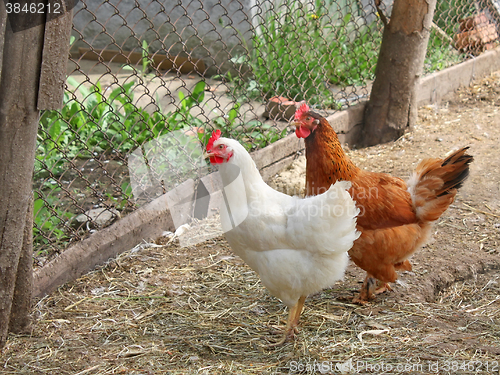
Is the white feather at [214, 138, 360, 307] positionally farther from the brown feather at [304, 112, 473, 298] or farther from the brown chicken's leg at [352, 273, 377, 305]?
the brown chicken's leg at [352, 273, 377, 305]

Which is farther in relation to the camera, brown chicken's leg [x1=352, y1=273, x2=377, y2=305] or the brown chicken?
brown chicken's leg [x1=352, y1=273, x2=377, y2=305]

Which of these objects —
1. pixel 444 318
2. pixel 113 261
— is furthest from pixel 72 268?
Result: pixel 444 318

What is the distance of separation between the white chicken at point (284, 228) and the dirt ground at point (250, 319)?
0.31 meters

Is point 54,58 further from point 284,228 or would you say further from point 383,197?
point 383,197

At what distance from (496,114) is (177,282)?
14.4 ft

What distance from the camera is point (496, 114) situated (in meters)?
5.36

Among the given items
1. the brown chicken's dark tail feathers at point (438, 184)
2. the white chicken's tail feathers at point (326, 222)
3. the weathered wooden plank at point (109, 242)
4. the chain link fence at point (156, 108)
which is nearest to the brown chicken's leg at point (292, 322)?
the white chicken's tail feathers at point (326, 222)

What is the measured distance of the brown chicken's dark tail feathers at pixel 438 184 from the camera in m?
2.62

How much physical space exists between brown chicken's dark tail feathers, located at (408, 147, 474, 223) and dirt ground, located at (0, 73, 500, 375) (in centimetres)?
52

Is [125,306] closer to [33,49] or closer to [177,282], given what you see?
[177,282]

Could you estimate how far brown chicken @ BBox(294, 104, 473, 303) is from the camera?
2633 millimetres

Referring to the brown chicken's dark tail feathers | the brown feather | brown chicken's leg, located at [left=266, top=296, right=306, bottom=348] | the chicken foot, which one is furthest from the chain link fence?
the brown chicken's dark tail feathers

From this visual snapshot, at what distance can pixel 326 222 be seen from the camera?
216 cm
